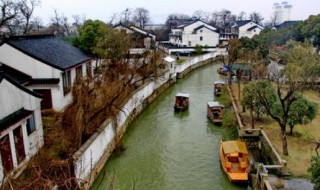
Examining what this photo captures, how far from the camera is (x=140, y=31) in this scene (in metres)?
46.6

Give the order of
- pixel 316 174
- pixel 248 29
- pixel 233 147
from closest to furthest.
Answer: pixel 316 174 → pixel 233 147 → pixel 248 29

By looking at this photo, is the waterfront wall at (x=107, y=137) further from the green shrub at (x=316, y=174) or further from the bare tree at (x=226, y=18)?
the bare tree at (x=226, y=18)

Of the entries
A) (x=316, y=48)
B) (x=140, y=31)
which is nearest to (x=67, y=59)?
(x=140, y=31)

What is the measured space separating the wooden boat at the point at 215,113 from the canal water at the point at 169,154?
0.42 meters

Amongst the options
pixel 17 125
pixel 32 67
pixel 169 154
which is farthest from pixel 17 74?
pixel 169 154

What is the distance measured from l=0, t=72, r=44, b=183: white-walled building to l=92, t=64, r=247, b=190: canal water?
3.30m

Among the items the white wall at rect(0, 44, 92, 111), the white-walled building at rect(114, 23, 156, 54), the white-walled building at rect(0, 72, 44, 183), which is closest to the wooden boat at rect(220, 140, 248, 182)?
the white-walled building at rect(0, 72, 44, 183)

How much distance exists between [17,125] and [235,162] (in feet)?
30.9

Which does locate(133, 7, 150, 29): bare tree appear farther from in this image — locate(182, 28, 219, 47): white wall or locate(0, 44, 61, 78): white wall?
locate(0, 44, 61, 78): white wall

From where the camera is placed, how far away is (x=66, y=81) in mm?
19156

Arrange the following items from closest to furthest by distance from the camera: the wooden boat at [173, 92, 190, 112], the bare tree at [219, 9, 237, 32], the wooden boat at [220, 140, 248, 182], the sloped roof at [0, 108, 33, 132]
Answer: the sloped roof at [0, 108, 33, 132], the wooden boat at [220, 140, 248, 182], the wooden boat at [173, 92, 190, 112], the bare tree at [219, 9, 237, 32]

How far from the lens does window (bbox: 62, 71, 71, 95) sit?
18.7 meters

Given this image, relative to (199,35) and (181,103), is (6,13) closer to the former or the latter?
(181,103)

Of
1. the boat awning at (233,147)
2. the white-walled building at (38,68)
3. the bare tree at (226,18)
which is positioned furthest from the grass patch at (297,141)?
the bare tree at (226,18)
